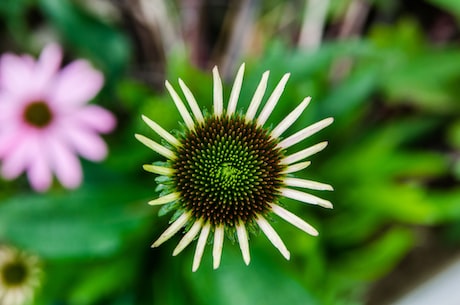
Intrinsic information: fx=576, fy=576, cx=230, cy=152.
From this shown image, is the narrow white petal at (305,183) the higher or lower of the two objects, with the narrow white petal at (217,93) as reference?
lower

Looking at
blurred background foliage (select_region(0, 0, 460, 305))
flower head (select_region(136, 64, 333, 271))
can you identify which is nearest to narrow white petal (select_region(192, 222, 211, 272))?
flower head (select_region(136, 64, 333, 271))

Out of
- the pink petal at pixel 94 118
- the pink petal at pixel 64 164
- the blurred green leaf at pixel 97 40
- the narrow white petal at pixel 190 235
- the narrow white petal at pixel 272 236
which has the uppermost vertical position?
the blurred green leaf at pixel 97 40

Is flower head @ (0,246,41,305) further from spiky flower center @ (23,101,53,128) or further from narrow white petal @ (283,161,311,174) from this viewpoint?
narrow white petal @ (283,161,311,174)

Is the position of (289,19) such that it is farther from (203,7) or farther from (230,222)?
(230,222)

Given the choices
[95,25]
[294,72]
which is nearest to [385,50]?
[294,72]

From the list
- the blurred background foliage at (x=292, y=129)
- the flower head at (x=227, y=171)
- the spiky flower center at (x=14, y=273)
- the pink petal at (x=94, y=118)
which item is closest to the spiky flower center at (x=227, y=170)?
the flower head at (x=227, y=171)

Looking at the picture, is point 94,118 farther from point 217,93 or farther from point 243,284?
point 217,93

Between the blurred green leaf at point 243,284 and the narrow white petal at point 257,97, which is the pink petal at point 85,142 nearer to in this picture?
the blurred green leaf at point 243,284
